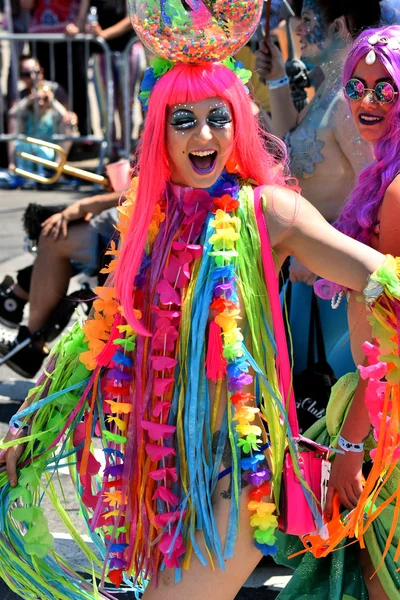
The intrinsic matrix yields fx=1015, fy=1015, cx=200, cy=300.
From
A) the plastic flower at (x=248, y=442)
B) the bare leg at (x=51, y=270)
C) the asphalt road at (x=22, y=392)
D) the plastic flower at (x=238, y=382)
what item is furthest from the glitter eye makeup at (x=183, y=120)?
the bare leg at (x=51, y=270)

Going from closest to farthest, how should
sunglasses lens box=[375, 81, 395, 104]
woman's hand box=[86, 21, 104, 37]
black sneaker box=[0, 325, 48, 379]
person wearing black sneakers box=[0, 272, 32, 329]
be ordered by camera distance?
sunglasses lens box=[375, 81, 395, 104] < black sneaker box=[0, 325, 48, 379] < person wearing black sneakers box=[0, 272, 32, 329] < woman's hand box=[86, 21, 104, 37]

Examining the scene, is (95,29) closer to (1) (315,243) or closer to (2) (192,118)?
(2) (192,118)

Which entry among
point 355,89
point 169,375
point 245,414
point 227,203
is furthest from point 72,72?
point 245,414

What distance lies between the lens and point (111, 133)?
9375 millimetres

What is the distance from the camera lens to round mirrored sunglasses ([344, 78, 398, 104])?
2.58 meters

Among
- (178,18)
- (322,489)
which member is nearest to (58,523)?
(322,489)

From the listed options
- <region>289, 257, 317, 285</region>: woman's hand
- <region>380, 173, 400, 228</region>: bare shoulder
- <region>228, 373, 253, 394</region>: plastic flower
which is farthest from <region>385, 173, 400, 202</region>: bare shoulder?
<region>289, 257, 317, 285</region>: woman's hand

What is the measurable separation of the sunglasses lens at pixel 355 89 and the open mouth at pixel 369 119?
5 cm

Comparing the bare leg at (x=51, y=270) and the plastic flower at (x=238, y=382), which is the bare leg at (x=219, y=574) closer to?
the plastic flower at (x=238, y=382)

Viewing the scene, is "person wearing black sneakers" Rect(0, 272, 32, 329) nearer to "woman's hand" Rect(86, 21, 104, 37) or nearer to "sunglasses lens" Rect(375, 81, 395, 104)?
"sunglasses lens" Rect(375, 81, 395, 104)

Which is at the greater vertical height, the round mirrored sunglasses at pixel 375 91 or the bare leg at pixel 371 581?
the round mirrored sunglasses at pixel 375 91

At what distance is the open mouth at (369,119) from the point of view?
2627 mm

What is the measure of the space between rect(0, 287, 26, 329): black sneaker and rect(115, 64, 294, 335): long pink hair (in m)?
2.78

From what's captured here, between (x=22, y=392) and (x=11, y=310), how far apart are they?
461 millimetres
